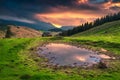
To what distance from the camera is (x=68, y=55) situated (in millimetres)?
76062

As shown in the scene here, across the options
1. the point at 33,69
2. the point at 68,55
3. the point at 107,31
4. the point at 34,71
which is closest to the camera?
the point at 34,71

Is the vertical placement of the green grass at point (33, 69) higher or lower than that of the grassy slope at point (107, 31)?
lower

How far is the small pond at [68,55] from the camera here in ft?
223

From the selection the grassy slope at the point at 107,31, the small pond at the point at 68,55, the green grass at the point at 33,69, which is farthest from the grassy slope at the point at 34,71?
the grassy slope at the point at 107,31

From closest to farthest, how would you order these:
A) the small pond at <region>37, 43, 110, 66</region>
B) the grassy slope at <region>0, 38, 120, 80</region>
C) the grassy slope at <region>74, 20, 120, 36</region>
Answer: the grassy slope at <region>0, 38, 120, 80</region>
the small pond at <region>37, 43, 110, 66</region>
the grassy slope at <region>74, 20, 120, 36</region>

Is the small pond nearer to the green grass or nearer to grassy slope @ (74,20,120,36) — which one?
the green grass

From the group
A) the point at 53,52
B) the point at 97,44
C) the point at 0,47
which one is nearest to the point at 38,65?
the point at 53,52

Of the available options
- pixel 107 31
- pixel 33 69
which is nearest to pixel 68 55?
pixel 33 69

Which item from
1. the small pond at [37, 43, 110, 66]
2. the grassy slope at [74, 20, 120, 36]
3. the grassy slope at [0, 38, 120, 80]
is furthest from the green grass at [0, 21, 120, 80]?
the grassy slope at [74, 20, 120, 36]

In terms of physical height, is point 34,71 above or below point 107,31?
below

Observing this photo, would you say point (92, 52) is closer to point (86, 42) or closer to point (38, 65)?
point (86, 42)

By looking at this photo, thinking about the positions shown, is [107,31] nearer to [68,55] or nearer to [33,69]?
[68,55]

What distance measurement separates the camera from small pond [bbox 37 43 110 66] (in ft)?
223

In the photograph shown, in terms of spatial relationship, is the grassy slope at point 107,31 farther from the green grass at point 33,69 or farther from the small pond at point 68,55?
the green grass at point 33,69
